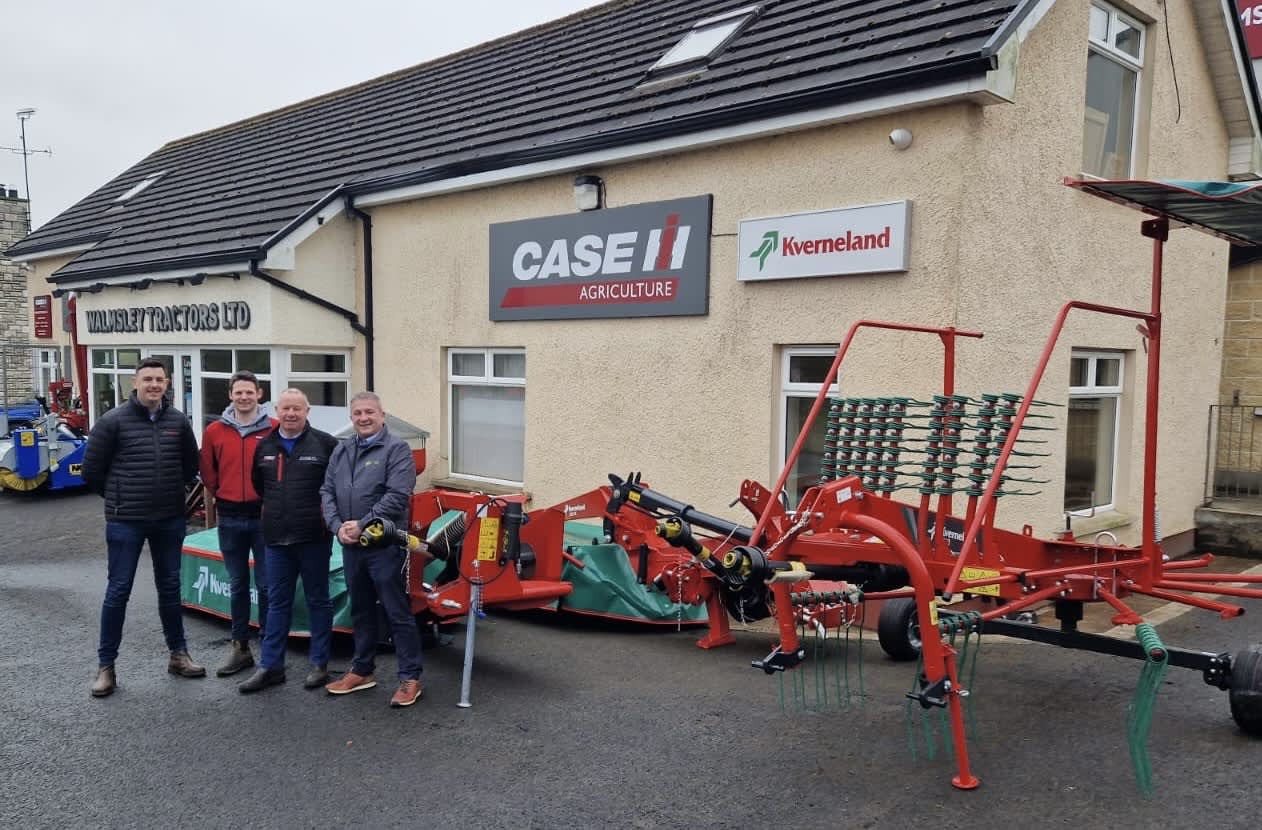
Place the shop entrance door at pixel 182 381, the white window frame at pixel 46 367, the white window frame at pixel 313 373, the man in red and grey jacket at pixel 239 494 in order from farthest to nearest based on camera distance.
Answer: the white window frame at pixel 46 367 → the shop entrance door at pixel 182 381 → the white window frame at pixel 313 373 → the man in red and grey jacket at pixel 239 494

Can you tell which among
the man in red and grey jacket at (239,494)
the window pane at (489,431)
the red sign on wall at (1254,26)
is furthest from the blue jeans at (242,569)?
the red sign on wall at (1254,26)

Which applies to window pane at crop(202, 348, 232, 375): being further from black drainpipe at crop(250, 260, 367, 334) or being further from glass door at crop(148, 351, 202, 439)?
black drainpipe at crop(250, 260, 367, 334)

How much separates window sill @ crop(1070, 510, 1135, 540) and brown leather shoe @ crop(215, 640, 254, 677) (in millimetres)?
6401

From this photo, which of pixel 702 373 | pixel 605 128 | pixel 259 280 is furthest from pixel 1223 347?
pixel 259 280

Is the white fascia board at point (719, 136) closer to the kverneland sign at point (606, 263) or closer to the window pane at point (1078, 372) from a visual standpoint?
the kverneland sign at point (606, 263)

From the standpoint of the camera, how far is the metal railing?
1035 centimetres

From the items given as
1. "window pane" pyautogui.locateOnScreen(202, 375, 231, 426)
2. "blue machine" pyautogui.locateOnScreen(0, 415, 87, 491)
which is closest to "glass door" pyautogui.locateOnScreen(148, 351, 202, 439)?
"window pane" pyautogui.locateOnScreen(202, 375, 231, 426)

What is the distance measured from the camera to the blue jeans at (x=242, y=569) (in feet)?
19.4

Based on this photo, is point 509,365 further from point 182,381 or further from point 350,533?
point 182,381

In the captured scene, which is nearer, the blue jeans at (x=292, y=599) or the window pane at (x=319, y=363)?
the blue jeans at (x=292, y=599)

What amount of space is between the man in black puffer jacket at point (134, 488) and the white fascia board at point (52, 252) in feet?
39.1

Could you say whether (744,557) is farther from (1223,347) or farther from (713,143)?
(1223,347)

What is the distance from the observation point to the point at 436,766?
4523 millimetres

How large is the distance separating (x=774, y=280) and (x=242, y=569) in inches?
174
